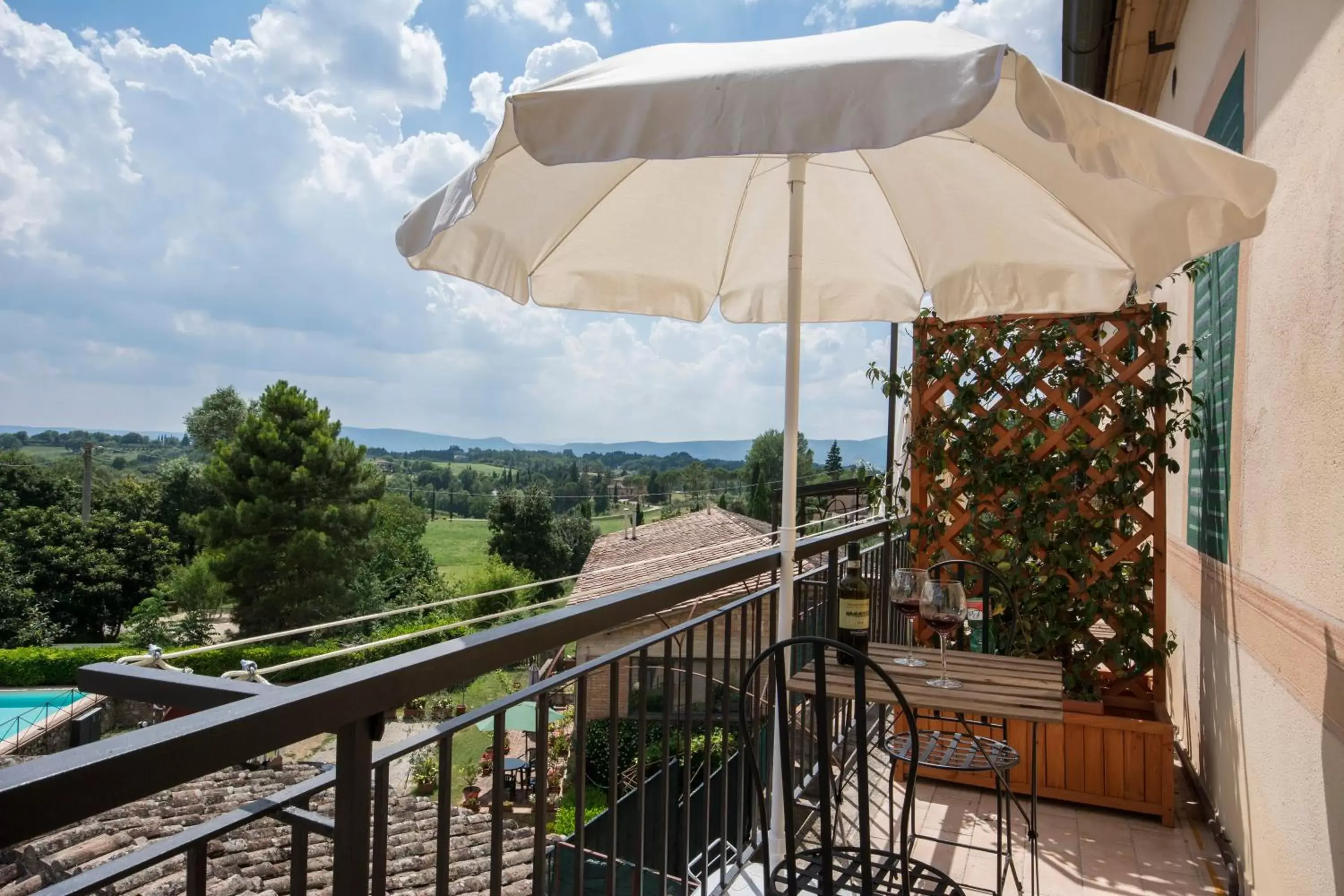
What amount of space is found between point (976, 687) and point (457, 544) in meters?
52.9

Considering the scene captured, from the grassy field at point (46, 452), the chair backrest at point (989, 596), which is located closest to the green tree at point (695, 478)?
the grassy field at point (46, 452)

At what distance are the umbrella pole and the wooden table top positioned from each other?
7.3 inches

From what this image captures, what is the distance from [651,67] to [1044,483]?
267cm

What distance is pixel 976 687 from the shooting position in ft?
6.35

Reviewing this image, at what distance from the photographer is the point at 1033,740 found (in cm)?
218

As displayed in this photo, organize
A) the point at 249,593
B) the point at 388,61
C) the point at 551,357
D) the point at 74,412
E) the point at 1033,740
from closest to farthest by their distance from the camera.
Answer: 1. the point at 1033,740
2. the point at 249,593
3. the point at 388,61
4. the point at 74,412
5. the point at 551,357

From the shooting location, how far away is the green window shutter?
8.38 ft

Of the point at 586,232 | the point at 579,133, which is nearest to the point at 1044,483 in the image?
the point at 586,232

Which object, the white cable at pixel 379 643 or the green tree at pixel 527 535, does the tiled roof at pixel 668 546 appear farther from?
the green tree at pixel 527 535

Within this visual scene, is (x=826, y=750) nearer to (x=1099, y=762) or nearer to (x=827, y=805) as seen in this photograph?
(x=827, y=805)

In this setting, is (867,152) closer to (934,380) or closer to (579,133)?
(579,133)

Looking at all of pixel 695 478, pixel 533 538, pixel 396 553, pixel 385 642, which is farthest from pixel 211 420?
pixel 385 642

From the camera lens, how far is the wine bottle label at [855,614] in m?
1.86

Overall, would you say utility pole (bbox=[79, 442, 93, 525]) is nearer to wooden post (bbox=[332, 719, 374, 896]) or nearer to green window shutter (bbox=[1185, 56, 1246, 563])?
green window shutter (bbox=[1185, 56, 1246, 563])
